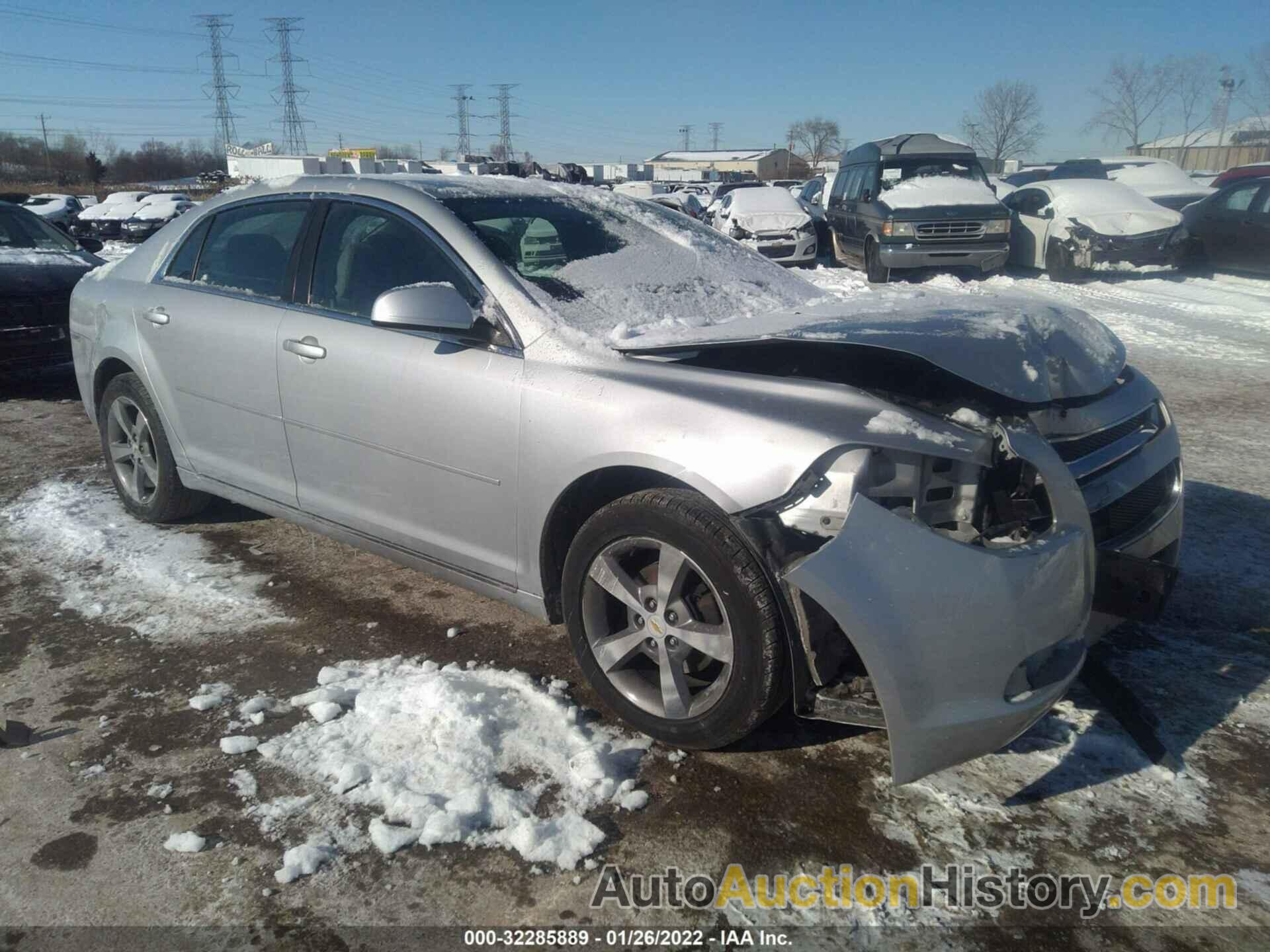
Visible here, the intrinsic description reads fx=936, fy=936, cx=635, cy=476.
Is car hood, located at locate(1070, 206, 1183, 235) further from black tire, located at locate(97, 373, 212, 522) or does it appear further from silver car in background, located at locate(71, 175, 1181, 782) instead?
black tire, located at locate(97, 373, 212, 522)

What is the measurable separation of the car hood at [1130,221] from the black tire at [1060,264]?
473mm

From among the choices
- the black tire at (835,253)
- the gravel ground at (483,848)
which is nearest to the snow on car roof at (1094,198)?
the black tire at (835,253)

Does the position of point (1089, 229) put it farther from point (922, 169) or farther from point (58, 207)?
point (58, 207)

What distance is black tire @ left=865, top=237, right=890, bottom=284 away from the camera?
13586mm

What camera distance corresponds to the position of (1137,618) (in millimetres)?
2518

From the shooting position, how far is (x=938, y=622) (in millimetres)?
2230

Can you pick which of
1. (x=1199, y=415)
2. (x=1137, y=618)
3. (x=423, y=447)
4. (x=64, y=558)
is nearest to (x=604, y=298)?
(x=423, y=447)

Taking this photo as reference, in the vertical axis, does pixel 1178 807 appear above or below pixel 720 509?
below

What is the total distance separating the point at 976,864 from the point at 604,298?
2.10 meters

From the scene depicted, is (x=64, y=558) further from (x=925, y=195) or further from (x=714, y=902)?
(x=925, y=195)

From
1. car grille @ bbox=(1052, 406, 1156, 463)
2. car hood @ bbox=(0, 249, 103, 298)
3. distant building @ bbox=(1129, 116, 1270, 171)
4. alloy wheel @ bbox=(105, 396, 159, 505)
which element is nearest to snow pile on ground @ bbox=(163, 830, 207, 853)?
car grille @ bbox=(1052, 406, 1156, 463)

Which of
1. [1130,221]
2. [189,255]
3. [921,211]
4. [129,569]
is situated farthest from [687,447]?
[1130,221]

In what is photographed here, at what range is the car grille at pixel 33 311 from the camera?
7.45 m

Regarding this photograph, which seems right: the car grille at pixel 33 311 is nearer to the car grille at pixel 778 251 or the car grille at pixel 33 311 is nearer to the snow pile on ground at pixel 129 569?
the snow pile on ground at pixel 129 569
